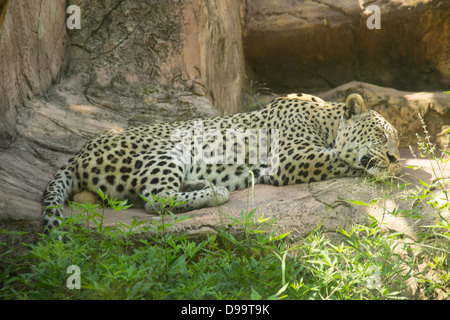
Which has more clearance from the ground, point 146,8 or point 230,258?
point 146,8

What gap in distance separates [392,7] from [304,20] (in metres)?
1.73

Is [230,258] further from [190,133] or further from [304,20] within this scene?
[304,20]

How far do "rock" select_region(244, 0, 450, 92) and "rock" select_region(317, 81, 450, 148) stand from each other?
→ 3.17ft

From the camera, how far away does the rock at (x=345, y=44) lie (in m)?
10.1

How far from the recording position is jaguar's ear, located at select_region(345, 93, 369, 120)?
634 cm

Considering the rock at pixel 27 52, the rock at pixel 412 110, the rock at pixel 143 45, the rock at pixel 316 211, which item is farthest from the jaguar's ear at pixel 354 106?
the rock at pixel 27 52

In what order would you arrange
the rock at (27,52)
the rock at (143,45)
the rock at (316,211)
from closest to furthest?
the rock at (316,211), the rock at (27,52), the rock at (143,45)

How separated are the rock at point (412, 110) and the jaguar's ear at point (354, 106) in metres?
3.42

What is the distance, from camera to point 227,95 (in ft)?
30.7

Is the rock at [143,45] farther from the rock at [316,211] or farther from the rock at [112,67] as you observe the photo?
the rock at [316,211]

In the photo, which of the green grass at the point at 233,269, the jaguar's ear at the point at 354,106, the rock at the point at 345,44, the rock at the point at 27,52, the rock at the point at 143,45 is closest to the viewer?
the green grass at the point at 233,269

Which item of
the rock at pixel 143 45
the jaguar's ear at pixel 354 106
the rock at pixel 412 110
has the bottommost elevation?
the rock at pixel 412 110

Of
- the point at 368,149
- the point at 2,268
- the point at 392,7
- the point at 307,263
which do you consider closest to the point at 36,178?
the point at 2,268

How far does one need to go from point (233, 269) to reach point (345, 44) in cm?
804
